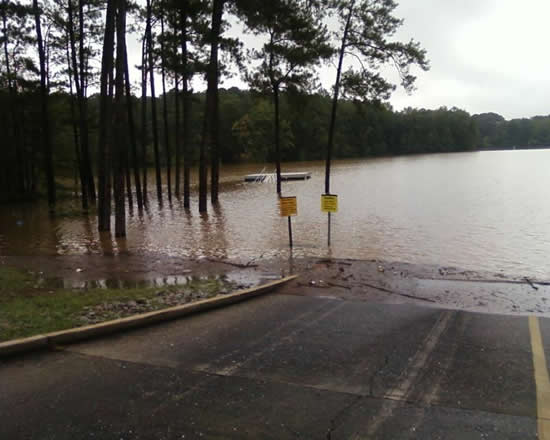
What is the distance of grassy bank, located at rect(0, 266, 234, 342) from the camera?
5262 mm

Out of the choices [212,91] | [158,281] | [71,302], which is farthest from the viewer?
[212,91]

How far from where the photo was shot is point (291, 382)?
13.4 ft

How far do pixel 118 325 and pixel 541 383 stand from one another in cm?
443

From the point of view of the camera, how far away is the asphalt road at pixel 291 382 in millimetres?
3375

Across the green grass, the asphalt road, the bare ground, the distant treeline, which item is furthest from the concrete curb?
the distant treeline

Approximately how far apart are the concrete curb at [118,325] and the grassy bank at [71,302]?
0.21 metres

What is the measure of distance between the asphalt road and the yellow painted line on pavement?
2cm

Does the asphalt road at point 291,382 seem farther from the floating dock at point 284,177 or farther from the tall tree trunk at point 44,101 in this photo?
the floating dock at point 284,177

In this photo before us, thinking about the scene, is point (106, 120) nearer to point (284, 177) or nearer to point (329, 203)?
point (329, 203)

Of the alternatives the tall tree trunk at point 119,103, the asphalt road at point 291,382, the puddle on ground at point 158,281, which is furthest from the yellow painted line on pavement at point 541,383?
the tall tree trunk at point 119,103

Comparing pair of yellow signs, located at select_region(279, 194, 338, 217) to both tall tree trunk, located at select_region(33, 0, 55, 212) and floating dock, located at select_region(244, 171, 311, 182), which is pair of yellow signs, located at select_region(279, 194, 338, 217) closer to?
tall tree trunk, located at select_region(33, 0, 55, 212)

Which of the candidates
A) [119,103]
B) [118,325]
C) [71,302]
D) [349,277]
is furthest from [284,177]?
[118,325]

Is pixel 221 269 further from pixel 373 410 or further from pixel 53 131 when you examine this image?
pixel 53 131

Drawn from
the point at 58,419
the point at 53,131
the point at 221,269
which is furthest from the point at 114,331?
the point at 53,131
